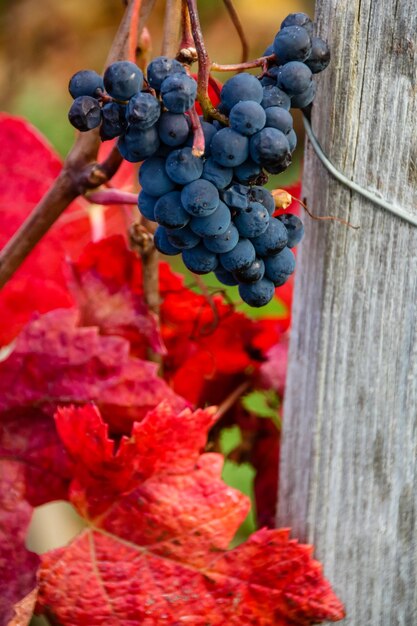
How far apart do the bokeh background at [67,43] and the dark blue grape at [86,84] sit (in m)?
1.98

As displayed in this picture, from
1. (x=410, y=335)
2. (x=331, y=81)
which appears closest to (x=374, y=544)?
(x=410, y=335)

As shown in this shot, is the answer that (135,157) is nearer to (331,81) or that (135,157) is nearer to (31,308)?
(331,81)

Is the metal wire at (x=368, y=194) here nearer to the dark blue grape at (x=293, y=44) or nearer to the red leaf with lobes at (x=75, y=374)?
the dark blue grape at (x=293, y=44)

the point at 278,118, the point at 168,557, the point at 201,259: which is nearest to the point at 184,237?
the point at 201,259

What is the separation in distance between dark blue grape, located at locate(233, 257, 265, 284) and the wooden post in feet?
0.56

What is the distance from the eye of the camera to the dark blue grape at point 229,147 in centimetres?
62

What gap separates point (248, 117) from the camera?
61 cm

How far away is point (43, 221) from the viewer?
89 centimetres

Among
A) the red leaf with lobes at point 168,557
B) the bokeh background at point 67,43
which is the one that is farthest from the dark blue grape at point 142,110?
the bokeh background at point 67,43

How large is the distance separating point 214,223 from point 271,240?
7 cm

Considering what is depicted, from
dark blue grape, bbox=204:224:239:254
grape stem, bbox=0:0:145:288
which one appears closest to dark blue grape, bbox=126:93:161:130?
dark blue grape, bbox=204:224:239:254

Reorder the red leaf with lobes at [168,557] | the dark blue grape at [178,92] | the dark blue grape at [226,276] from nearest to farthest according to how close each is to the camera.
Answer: the dark blue grape at [178,92]
the dark blue grape at [226,276]
the red leaf with lobes at [168,557]

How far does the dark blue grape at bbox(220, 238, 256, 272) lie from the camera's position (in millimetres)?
662

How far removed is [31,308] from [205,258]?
1.80 feet
